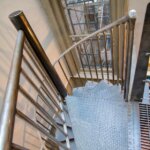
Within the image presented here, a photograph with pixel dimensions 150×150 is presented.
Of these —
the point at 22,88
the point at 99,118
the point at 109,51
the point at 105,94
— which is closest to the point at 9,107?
the point at 22,88

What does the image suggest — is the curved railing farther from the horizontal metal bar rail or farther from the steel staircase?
the horizontal metal bar rail

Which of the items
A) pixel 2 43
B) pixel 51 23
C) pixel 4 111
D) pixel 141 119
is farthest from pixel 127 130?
pixel 51 23

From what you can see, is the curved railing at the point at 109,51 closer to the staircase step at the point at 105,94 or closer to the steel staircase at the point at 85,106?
the steel staircase at the point at 85,106

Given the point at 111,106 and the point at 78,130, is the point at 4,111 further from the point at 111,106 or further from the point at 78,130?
the point at 111,106

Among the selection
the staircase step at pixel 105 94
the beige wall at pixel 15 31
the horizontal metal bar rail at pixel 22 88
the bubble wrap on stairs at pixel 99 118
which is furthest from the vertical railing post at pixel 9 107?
the staircase step at pixel 105 94

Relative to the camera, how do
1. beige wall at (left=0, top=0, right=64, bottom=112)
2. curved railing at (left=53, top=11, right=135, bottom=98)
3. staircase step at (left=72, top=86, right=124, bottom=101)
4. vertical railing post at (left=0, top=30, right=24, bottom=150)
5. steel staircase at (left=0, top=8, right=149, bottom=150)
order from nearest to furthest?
vertical railing post at (left=0, top=30, right=24, bottom=150), steel staircase at (left=0, top=8, right=149, bottom=150), curved railing at (left=53, top=11, right=135, bottom=98), beige wall at (left=0, top=0, right=64, bottom=112), staircase step at (left=72, top=86, right=124, bottom=101)

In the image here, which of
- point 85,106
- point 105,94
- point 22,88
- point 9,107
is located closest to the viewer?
point 9,107

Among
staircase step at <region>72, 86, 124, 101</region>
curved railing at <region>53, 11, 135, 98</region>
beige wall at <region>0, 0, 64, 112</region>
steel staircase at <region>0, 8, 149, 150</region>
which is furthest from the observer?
staircase step at <region>72, 86, 124, 101</region>

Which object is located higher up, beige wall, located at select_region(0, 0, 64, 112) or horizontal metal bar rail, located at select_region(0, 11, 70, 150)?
beige wall, located at select_region(0, 0, 64, 112)

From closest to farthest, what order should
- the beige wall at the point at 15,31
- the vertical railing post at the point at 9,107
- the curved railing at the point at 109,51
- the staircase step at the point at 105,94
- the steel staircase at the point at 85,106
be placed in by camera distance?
the vertical railing post at the point at 9,107
the steel staircase at the point at 85,106
the curved railing at the point at 109,51
the beige wall at the point at 15,31
the staircase step at the point at 105,94

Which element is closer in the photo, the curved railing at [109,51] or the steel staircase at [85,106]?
the steel staircase at [85,106]

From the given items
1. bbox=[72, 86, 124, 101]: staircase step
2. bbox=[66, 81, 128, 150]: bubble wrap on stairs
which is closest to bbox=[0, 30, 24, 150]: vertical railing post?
bbox=[66, 81, 128, 150]: bubble wrap on stairs

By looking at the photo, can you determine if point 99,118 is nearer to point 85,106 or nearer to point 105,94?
point 85,106

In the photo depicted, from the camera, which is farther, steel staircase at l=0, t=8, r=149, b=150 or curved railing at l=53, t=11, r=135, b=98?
curved railing at l=53, t=11, r=135, b=98
